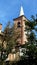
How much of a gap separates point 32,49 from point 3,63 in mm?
5002

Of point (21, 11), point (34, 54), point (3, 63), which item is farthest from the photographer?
point (21, 11)

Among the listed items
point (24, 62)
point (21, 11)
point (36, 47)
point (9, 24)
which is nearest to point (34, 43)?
point (36, 47)

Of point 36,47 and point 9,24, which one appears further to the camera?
point 9,24

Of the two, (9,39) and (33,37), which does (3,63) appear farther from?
(33,37)

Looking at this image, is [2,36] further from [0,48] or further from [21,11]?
[21,11]

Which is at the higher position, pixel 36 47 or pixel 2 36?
pixel 2 36

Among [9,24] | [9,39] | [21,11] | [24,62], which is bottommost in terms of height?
[24,62]

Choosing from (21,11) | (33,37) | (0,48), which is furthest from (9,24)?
(21,11)

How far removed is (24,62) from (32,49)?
1.48 meters

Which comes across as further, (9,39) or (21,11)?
(21,11)

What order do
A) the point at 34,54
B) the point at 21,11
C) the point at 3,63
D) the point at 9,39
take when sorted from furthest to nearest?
the point at 21,11 < the point at 9,39 < the point at 3,63 < the point at 34,54

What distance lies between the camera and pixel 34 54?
776 inches

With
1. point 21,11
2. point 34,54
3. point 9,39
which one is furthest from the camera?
point 21,11

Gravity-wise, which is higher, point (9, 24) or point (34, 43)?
point (9, 24)
